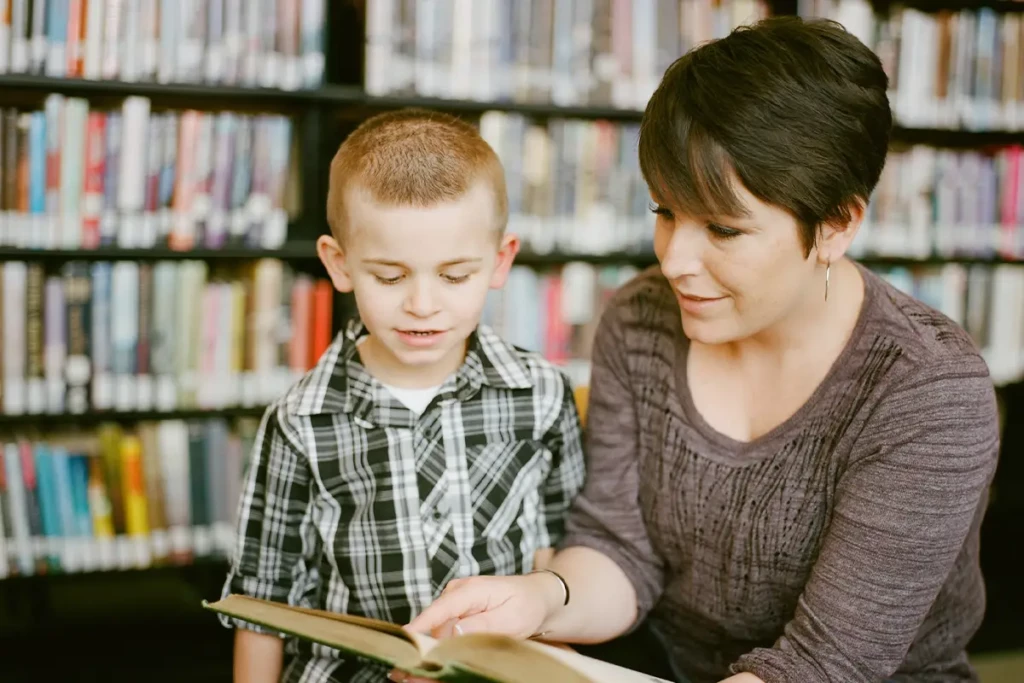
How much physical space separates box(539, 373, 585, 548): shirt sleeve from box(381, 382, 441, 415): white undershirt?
0.59 ft

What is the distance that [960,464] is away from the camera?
3.34 ft

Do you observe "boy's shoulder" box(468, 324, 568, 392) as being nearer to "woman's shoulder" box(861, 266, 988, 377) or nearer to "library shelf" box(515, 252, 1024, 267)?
"woman's shoulder" box(861, 266, 988, 377)

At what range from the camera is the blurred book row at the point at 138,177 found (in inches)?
75.9

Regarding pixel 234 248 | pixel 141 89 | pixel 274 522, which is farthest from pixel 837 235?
pixel 141 89

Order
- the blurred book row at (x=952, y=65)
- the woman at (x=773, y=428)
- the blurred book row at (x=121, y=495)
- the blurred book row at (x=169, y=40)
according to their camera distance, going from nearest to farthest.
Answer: the woman at (x=773, y=428)
the blurred book row at (x=169, y=40)
the blurred book row at (x=121, y=495)
the blurred book row at (x=952, y=65)

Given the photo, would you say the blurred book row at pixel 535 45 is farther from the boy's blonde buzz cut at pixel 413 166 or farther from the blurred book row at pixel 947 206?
the boy's blonde buzz cut at pixel 413 166

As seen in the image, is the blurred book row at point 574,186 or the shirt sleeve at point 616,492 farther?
the blurred book row at point 574,186

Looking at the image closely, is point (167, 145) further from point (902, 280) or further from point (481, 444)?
point (902, 280)

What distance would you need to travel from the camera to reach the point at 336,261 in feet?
3.71

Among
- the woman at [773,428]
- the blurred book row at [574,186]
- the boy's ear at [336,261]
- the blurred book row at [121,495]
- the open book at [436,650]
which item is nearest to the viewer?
the open book at [436,650]

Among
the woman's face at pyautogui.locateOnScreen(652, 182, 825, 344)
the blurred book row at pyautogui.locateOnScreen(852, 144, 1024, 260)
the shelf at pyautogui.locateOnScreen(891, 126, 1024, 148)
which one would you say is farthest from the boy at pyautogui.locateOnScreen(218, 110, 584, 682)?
the shelf at pyautogui.locateOnScreen(891, 126, 1024, 148)

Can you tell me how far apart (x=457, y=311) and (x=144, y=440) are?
4.25ft

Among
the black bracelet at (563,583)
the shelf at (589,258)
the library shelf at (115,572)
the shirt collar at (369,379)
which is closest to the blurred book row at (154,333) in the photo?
the library shelf at (115,572)

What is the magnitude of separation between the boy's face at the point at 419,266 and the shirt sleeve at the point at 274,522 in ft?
0.60
